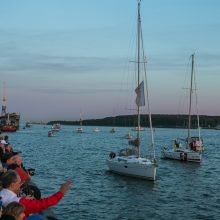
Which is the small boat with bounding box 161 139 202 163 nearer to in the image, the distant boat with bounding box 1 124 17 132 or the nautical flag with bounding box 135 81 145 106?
the nautical flag with bounding box 135 81 145 106

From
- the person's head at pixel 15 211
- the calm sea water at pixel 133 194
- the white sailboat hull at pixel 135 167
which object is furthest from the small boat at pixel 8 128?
the person's head at pixel 15 211

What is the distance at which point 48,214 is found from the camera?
414 inches

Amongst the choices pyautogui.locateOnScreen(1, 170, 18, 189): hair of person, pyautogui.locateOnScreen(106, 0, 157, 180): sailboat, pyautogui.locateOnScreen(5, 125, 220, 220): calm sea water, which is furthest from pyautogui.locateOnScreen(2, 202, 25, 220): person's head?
pyautogui.locateOnScreen(106, 0, 157, 180): sailboat

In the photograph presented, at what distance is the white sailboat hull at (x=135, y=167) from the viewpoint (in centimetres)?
3416

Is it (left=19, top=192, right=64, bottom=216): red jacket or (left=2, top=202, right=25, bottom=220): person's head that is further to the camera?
(left=19, top=192, right=64, bottom=216): red jacket

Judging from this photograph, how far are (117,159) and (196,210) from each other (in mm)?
14031

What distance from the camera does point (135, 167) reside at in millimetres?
34812

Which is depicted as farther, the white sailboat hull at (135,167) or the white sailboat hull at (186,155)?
the white sailboat hull at (186,155)

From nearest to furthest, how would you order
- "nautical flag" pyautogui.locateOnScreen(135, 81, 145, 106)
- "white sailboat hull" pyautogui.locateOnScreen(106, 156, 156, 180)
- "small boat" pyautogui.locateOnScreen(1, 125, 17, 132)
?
1. "white sailboat hull" pyautogui.locateOnScreen(106, 156, 156, 180)
2. "nautical flag" pyautogui.locateOnScreen(135, 81, 145, 106)
3. "small boat" pyautogui.locateOnScreen(1, 125, 17, 132)

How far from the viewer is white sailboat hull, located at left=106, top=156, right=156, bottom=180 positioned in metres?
34.2

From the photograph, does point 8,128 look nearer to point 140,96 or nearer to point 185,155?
point 185,155

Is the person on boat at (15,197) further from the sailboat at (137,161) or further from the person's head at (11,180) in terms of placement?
the sailboat at (137,161)

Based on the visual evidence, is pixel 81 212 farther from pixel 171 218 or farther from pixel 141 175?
pixel 141 175

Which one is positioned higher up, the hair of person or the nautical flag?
the nautical flag
